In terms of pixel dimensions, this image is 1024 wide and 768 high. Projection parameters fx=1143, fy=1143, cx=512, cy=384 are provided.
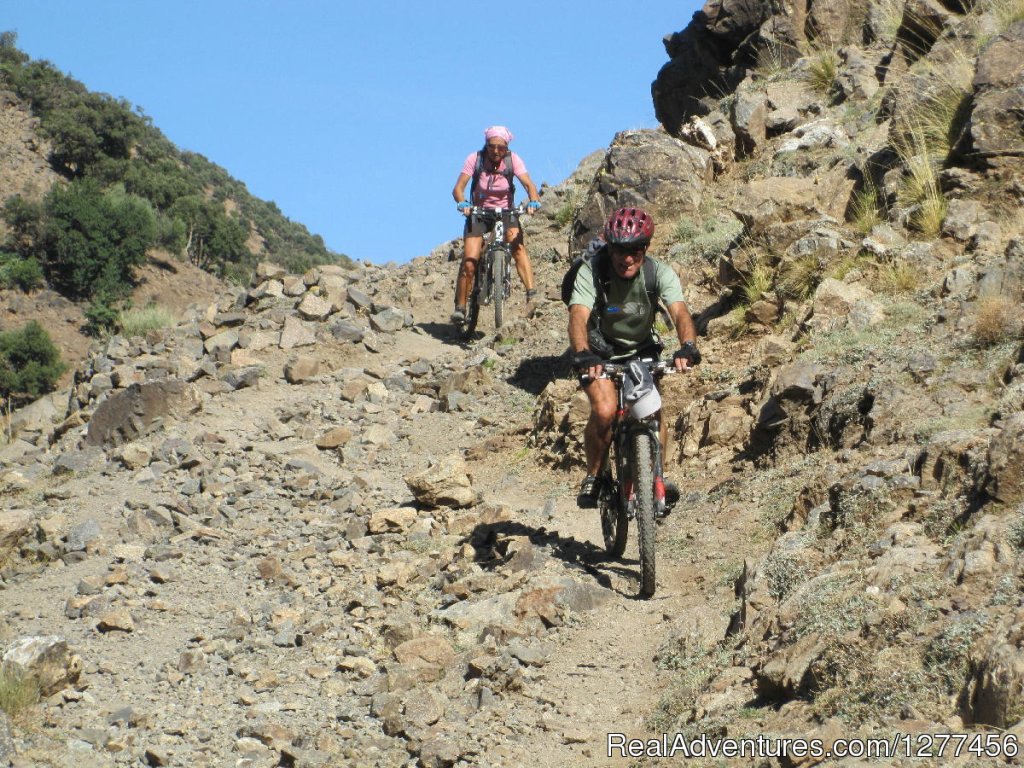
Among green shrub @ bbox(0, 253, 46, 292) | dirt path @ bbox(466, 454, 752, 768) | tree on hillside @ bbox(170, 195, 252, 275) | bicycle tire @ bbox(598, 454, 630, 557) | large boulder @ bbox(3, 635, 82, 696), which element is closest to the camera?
dirt path @ bbox(466, 454, 752, 768)

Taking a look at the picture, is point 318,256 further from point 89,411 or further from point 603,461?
point 603,461

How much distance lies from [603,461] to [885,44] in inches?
436

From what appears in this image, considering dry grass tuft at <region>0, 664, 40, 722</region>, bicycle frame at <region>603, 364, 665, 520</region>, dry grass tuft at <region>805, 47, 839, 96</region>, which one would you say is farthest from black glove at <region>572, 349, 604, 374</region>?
dry grass tuft at <region>805, 47, 839, 96</region>

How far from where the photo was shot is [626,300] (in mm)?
6812

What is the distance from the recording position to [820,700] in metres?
4.37

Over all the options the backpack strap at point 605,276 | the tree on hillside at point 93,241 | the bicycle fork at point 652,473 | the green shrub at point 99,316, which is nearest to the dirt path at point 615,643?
the bicycle fork at point 652,473

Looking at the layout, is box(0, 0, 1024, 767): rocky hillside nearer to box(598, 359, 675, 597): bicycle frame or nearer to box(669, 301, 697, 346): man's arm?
box(598, 359, 675, 597): bicycle frame

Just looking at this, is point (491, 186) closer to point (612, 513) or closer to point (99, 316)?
point (612, 513)

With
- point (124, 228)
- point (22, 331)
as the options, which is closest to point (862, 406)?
point (22, 331)

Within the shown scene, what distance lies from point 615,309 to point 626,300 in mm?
88

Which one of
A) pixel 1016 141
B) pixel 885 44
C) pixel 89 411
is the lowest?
pixel 89 411

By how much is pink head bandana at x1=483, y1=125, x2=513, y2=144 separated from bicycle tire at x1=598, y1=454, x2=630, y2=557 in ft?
20.6

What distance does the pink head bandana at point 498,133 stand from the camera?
41.0 feet

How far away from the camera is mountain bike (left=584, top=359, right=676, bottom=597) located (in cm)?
642
